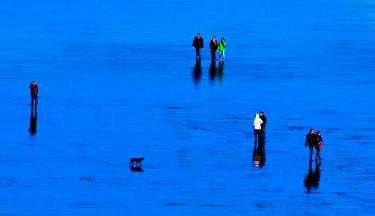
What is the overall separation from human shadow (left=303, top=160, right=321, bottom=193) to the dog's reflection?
18.4 feet

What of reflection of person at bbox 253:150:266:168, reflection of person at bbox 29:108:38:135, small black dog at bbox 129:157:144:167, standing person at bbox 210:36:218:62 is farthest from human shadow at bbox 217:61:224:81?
small black dog at bbox 129:157:144:167

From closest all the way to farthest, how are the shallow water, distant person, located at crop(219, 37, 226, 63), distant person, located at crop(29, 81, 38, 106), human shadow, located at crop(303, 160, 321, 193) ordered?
the shallow water < human shadow, located at crop(303, 160, 321, 193) < distant person, located at crop(29, 81, 38, 106) < distant person, located at crop(219, 37, 226, 63)

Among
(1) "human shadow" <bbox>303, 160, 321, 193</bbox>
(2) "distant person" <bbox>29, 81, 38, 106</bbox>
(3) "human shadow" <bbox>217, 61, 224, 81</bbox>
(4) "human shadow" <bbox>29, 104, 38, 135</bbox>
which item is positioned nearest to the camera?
(1) "human shadow" <bbox>303, 160, 321, 193</bbox>

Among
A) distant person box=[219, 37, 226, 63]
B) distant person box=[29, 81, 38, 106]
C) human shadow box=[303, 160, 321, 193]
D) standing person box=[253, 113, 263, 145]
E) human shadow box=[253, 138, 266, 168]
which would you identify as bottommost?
human shadow box=[303, 160, 321, 193]

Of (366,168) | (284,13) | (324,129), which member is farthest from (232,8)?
(366,168)

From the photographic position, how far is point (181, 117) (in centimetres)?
6994

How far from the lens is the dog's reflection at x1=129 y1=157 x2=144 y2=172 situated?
193 feet

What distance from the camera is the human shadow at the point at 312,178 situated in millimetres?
56844

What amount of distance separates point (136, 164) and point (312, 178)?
6.06m

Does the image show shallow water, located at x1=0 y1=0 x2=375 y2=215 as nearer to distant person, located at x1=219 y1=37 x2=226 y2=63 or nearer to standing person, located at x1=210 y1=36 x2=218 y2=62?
distant person, located at x1=219 y1=37 x2=226 y2=63

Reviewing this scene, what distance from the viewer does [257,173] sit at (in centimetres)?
5850

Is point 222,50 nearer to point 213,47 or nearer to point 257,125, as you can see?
point 213,47

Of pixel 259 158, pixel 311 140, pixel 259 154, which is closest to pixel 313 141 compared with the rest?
pixel 311 140

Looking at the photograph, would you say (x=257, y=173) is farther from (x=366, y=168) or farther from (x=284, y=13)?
(x=284, y=13)
